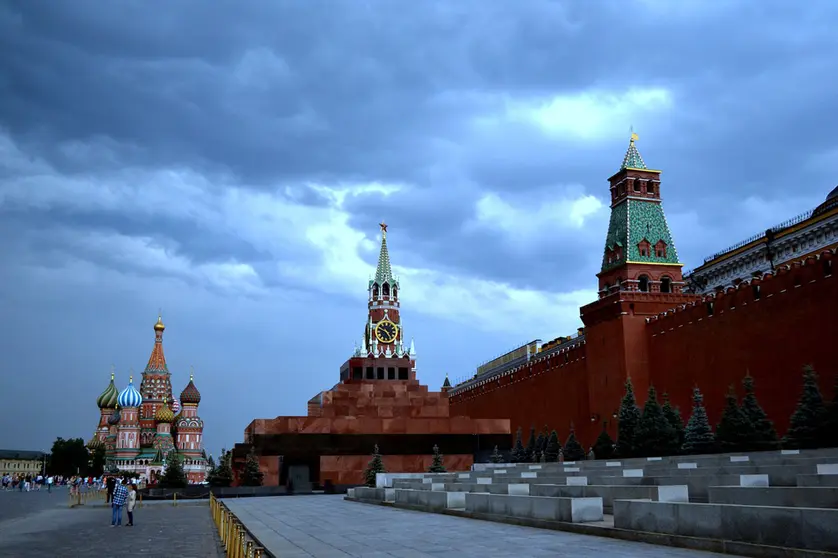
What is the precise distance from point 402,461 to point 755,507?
2750 centimetres

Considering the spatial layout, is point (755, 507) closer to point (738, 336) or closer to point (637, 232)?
point (738, 336)

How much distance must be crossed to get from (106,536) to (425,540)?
772cm

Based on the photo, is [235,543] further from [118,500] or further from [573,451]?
[573,451]

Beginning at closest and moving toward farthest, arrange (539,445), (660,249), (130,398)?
(660,249) → (539,445) → (130,398)

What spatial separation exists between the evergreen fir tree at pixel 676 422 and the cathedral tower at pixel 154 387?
62417 mm

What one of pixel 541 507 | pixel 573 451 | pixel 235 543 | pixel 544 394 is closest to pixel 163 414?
pixel 544 394

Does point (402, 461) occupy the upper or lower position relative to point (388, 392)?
lower

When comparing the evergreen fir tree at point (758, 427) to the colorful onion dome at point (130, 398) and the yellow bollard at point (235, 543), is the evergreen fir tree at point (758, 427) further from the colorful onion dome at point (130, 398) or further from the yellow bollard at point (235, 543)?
the colorful onion dome at point (130, 398)

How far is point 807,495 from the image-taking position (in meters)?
7.11

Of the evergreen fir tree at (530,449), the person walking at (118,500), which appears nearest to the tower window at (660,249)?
the evergreen fir tree at (530,449)

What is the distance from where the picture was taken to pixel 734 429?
20.3m

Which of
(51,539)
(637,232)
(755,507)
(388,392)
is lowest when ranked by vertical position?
(51,539)

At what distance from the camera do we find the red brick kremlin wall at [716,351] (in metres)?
20.5

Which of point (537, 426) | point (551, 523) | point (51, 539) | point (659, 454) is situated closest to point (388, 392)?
point (537, 426)
